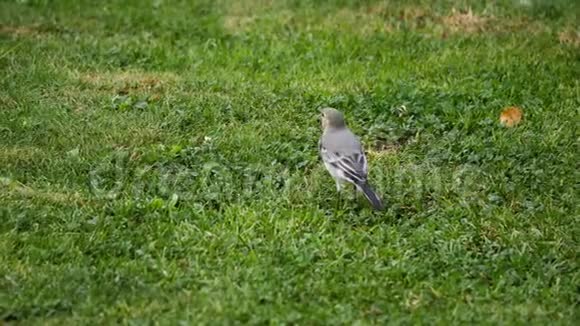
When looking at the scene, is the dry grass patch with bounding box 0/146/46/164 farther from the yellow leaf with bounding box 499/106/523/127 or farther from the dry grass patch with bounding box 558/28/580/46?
the dry grass patch with bounding box 558/28/580/46

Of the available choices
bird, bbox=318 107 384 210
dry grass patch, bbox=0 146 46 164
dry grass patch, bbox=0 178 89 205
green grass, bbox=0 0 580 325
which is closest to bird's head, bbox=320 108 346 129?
bird, bbox=318 107 384 210

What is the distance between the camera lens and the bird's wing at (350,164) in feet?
24.0

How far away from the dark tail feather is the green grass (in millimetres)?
137

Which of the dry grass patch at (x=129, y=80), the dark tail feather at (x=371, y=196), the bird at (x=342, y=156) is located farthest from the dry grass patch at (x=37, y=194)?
the dry grass patch at (x=129, y=80)

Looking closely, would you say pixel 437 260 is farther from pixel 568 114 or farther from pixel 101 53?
pixel 101 53

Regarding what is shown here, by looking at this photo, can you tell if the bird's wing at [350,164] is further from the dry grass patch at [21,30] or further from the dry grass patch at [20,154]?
the dry grass patch at [21,30]

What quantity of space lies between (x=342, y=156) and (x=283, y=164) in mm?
909

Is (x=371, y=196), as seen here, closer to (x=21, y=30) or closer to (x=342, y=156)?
(x=342, y=156)

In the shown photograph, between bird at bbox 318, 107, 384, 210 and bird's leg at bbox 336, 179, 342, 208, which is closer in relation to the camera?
bird at bbox 318, 107, 384, 210

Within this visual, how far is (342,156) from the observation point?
7496 mm

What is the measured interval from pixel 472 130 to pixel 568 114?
893 millimetres

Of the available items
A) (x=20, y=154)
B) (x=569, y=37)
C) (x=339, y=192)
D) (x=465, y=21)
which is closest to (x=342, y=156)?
(x=339, y=192)

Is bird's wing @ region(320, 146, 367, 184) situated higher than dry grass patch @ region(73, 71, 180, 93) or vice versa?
bird's wing @ region(320, 146, 367, 184)

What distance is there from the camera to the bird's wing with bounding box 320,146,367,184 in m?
7.31
